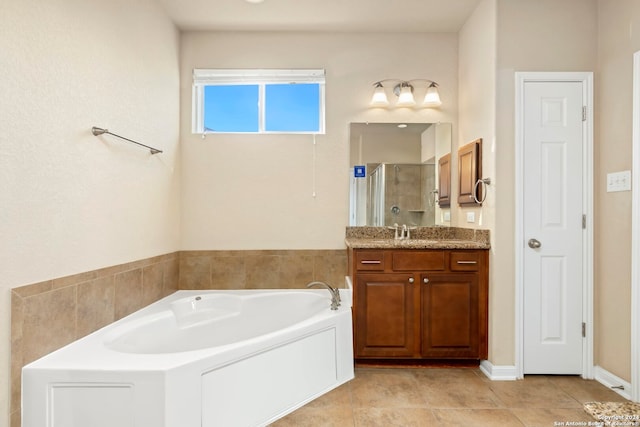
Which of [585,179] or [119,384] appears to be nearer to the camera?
[119,384]

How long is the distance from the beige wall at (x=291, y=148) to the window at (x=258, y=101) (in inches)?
3.2

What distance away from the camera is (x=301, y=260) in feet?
10.9

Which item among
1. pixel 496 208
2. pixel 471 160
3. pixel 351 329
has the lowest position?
pixel 351 329

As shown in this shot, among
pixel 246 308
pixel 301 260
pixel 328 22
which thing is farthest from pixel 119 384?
pixel 328 22

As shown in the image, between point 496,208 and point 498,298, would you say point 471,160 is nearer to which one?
point 496,208

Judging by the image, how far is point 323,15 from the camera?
3.01 metres

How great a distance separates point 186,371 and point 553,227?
2520 mm

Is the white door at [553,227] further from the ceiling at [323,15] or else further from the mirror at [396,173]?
the ceiling at [323,15]

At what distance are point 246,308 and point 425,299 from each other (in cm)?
142

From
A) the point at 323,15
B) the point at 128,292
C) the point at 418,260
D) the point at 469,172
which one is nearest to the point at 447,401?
the point at 418,260

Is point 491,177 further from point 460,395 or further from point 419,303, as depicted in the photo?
point 460,395

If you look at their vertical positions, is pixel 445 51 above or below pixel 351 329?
above

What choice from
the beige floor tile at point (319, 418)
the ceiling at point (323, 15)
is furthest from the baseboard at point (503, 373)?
the ceiling at point (323, 15)

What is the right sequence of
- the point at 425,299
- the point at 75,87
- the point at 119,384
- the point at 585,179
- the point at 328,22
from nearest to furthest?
1. the point at 119,384
2. the point at 75,87
3. the point at 585,179
4. the point at 425,299
5. the point at 328,22
